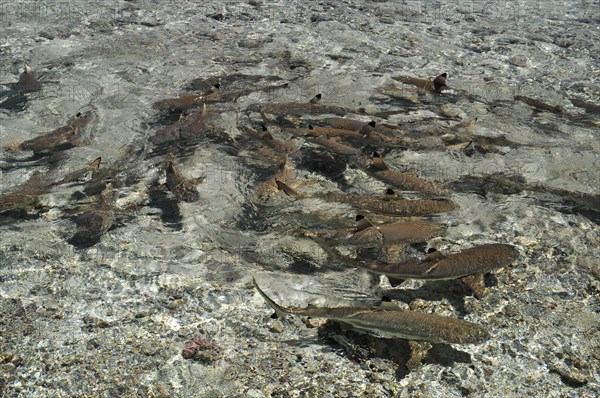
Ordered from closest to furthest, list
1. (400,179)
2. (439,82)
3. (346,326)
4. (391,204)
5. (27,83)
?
1. (346,326)
2. (391,204)
3. (400,179)
4. (27,83)
5. (439,82)

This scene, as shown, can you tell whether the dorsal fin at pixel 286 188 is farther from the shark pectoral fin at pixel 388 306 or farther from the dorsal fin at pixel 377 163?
the shark pectoral fin at pixel 388 306

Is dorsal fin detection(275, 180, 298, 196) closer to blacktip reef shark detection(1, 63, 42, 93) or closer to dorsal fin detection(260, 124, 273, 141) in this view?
dorsal fin detection(260, 124, 273, 141)

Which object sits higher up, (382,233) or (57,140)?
(382,233)

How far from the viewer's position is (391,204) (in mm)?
5496

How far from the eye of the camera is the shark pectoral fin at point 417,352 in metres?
4.19

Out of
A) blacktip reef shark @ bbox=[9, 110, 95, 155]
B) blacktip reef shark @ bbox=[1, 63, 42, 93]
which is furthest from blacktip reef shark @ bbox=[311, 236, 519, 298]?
blacktip reef shark @ bbox=[1, 63, 42, 93]

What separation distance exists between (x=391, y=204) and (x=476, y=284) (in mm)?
1063

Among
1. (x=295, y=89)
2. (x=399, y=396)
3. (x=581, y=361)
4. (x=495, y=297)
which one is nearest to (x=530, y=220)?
(x=495, y=297)

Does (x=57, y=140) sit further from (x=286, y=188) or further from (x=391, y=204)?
(x=391, y=204)

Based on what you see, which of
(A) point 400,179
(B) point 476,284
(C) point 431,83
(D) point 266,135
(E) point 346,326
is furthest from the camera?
(C) point 431,83

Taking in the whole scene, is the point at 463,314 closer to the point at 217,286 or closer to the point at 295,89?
the point at 217,286

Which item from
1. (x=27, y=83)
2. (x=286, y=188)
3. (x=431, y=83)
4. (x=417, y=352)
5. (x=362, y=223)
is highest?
(x=431, y=83)

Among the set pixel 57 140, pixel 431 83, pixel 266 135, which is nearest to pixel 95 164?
pixel 57 140

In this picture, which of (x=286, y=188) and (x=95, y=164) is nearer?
(x=286, y=188)
